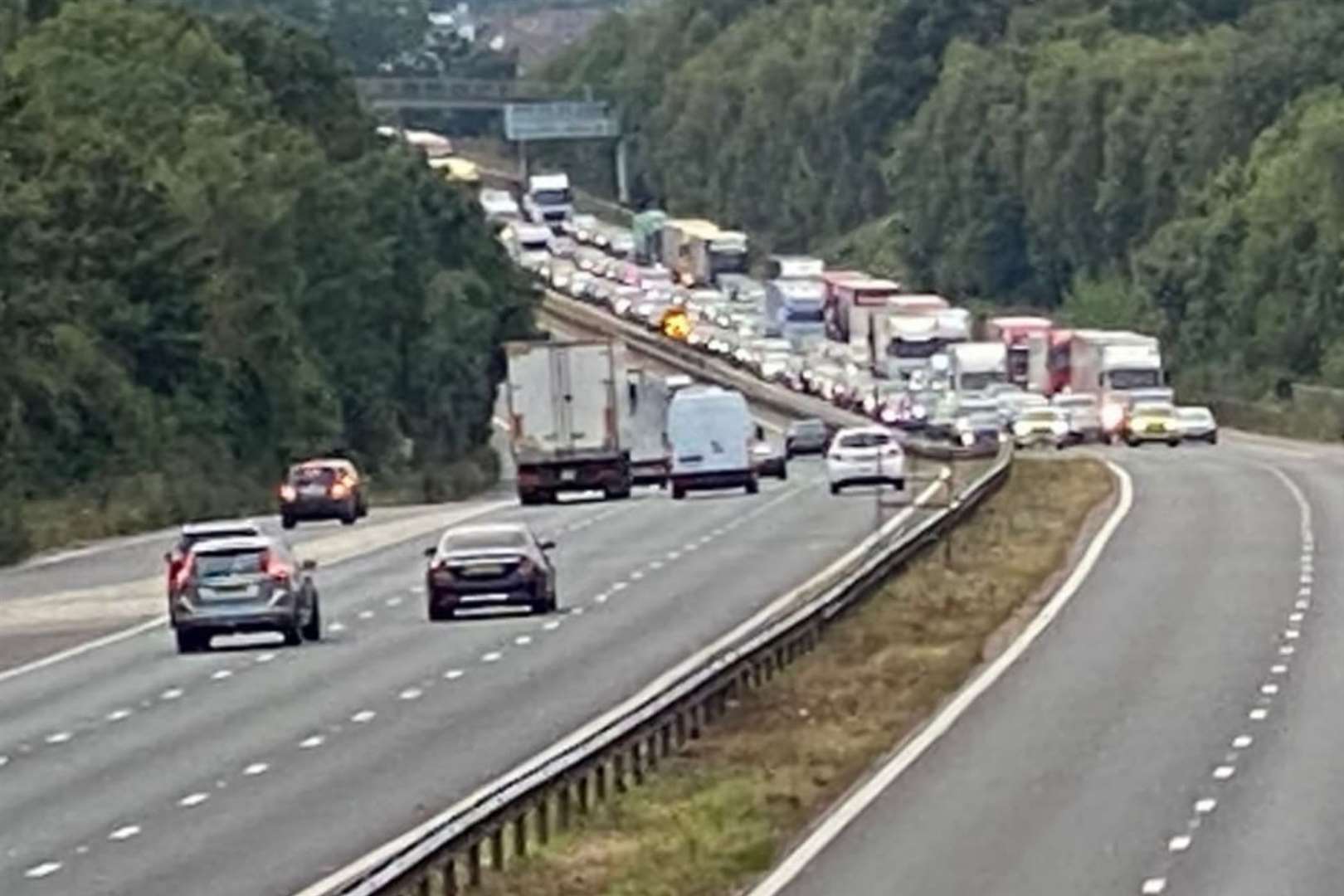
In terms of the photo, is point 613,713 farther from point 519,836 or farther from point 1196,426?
point 1196,426

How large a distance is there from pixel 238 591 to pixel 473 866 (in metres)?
24.7

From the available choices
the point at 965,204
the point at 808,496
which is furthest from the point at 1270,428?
the point at 965,204

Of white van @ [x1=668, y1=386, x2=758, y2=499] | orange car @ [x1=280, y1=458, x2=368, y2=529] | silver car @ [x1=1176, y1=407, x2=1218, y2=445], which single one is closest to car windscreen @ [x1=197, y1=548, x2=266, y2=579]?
orange car @ [x1=280, y1=458, x2=368, y2=529]

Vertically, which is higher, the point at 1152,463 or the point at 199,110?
the point at 199,110

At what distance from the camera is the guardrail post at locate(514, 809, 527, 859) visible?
1271 inches

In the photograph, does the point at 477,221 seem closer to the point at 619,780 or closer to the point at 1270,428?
the point at 1270,428

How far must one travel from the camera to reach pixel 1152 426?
123500mm

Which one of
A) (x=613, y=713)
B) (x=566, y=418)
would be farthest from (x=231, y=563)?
(x=566, y=418)

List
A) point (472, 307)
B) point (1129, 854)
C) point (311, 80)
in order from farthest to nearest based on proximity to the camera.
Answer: point (311, 80)
point (472, 307)
point (1129, 854)

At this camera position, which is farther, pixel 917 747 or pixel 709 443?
pixel 709 443

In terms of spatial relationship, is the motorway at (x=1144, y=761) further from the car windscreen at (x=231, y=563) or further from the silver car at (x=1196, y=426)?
the silver car at (x=1196, y=426)

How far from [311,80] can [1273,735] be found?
385 ft

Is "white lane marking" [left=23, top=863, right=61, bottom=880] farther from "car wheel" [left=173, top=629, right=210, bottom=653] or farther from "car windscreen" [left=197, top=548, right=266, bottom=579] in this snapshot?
"car wheel" [left=173, top=629, right=210, bottom=653]

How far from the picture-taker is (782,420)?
152250 mm
